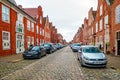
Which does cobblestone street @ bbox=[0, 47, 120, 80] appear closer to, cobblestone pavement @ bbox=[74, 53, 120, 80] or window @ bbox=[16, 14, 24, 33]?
cobblestone pavement @ bbox=[74, 53, 120, 80]

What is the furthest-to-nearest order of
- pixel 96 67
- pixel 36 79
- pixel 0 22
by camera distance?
pixel 0 22 → pixel 96 67 → pixel 36 79

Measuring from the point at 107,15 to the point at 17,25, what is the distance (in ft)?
45.6

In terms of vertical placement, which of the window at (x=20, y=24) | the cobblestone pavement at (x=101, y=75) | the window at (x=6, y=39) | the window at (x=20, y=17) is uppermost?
the window at (x=20, y=17)

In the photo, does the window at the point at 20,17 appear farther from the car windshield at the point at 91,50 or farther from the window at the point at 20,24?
the car windshield at the point at 91,50

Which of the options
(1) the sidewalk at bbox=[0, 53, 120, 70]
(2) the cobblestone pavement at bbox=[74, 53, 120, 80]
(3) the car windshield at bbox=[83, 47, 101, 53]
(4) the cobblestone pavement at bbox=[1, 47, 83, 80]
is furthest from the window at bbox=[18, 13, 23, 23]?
(2) the cobblestone pavement at bbox=[74, 53, 120, 80]

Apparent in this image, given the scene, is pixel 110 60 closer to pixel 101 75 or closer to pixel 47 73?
pixel 101 75

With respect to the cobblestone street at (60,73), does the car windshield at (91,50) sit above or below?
above

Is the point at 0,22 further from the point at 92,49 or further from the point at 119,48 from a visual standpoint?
the point at 119,48

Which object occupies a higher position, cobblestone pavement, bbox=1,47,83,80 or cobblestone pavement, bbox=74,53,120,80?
cobblestone pavement, bbox=1,47,83,80

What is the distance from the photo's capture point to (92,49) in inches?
623

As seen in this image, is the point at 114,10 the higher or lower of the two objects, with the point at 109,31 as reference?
higher

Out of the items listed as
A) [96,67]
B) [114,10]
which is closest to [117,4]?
[114,10]

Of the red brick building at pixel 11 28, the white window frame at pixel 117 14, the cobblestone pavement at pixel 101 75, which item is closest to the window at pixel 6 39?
the red brick building at pixel 11 28

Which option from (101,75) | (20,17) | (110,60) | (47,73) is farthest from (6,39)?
(101,75)
